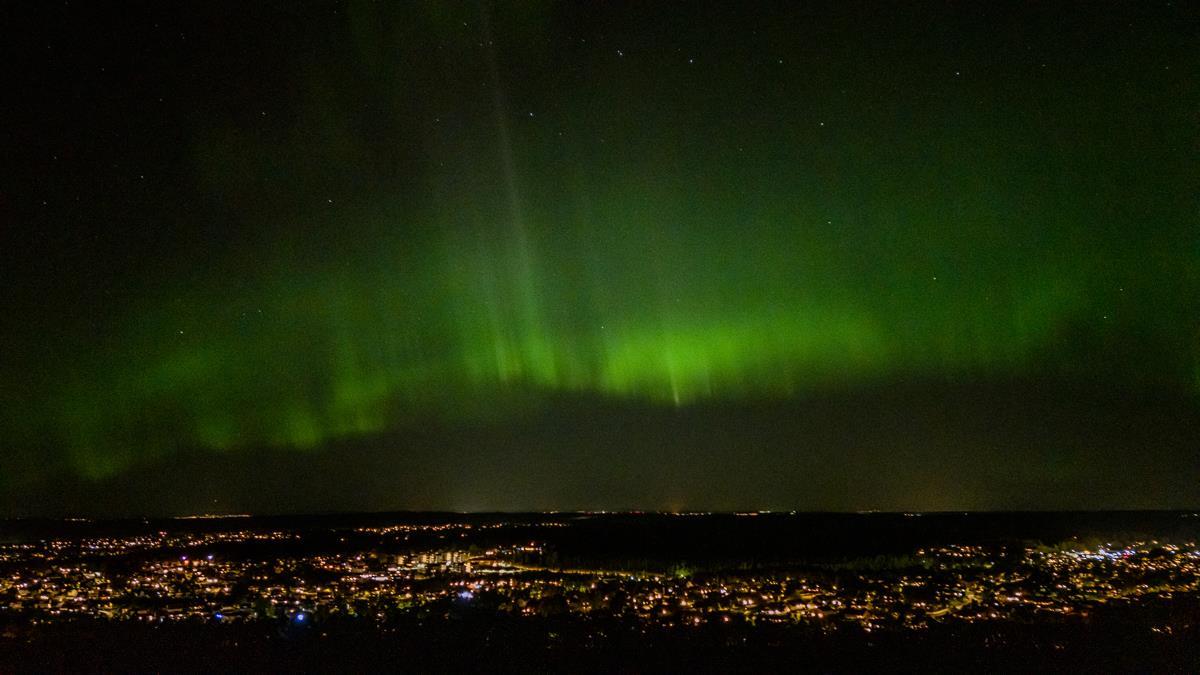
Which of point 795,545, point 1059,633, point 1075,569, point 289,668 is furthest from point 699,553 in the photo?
point 289,668

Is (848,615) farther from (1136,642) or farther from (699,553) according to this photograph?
(699,553)

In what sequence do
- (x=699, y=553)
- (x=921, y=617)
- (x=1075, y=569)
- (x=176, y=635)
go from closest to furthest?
1. (x=176, y=635)
2. (x=921, y=617)
3. (x=1075, y=569)
4. (x=699, y=553)

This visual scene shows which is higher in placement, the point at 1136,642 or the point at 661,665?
the point at 661,665

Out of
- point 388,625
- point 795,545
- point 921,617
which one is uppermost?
point 388,625

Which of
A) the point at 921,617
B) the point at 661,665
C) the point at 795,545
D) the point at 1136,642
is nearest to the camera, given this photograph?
the point at 661,665

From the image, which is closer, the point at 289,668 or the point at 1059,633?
the point at 289,668

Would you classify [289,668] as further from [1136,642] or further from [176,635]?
[1136,642]
